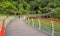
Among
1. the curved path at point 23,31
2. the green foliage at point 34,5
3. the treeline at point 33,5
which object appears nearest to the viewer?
the curved path at point 23,31

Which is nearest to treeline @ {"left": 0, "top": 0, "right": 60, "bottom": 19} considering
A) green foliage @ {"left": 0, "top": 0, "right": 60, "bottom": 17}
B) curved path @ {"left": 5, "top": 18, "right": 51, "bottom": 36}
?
green foliage @ {"left": 0, "top": 0, "right": 60, "bottom": 17}

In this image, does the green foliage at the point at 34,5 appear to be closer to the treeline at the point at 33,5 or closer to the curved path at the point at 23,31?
the treeline at the point at 33,5

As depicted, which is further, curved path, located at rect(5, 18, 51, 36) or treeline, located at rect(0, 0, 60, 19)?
treeline, located at rect(0, 0, 60, 19)

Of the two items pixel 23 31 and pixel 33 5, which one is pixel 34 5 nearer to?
pixel 33 5

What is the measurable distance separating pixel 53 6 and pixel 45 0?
13386 mm

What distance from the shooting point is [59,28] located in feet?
38.4

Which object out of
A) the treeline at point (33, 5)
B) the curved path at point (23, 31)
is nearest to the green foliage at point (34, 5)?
the treeline at point (33, 5)

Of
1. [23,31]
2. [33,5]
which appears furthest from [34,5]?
[23,31]

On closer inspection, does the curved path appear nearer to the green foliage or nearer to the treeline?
the treeline

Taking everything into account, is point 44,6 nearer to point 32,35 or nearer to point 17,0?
point 17,0

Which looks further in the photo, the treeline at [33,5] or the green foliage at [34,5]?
the green foliage at [34,5]

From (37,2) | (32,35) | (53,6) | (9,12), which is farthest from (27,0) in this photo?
(32,35)

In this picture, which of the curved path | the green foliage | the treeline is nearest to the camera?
the curved path

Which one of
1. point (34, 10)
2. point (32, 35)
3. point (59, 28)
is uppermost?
point (59, 28)
